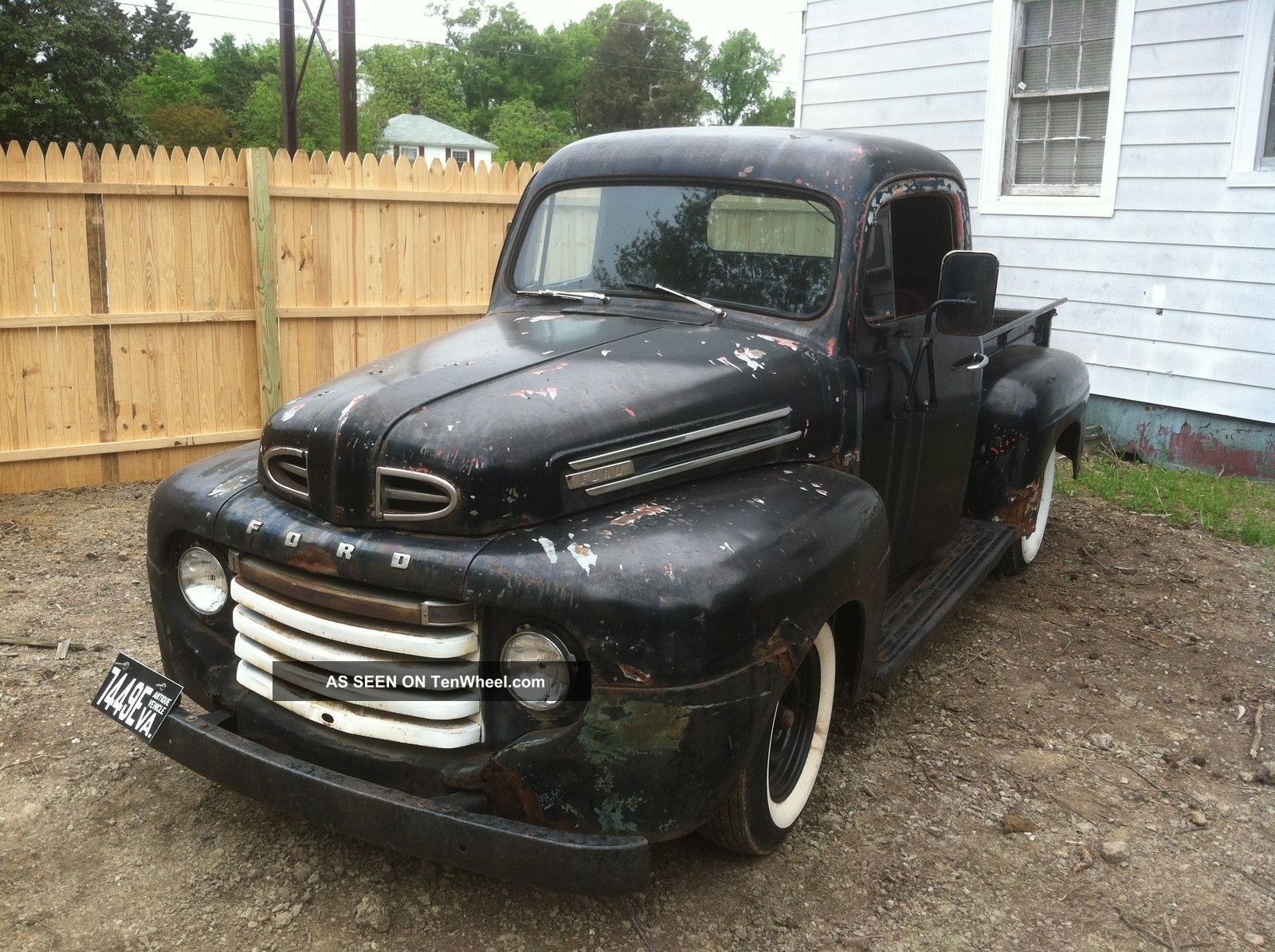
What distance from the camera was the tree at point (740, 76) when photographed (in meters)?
78.0

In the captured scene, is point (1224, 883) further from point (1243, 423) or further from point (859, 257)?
point (1243, 423)

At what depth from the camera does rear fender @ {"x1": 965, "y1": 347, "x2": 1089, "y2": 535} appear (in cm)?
496

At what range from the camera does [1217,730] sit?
160 inches

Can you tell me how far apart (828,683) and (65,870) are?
2.18 metres

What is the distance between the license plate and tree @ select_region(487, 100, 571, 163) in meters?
58.5

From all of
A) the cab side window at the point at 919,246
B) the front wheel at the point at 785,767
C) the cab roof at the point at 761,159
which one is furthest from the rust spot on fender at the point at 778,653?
the cab side window at the point at 919,246

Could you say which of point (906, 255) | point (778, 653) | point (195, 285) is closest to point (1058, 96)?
point (906, 255)

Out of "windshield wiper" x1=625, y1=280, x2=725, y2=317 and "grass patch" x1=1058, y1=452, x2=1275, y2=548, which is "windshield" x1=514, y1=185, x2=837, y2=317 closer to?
"windshield wiper" x1=625, y1=280, x2=725, y2=317

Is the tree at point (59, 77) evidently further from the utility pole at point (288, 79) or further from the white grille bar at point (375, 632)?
the white grille bar at point (375, 632)

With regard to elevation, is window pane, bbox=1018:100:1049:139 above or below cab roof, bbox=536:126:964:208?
above

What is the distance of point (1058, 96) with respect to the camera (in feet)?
26.8

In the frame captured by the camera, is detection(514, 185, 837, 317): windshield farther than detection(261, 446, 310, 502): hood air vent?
Yes

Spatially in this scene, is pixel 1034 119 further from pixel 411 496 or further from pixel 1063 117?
pixel 411 496

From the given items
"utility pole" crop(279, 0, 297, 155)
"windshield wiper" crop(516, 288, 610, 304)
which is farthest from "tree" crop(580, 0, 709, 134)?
"windshield wiper" crop(516, 288, 610, 304)
